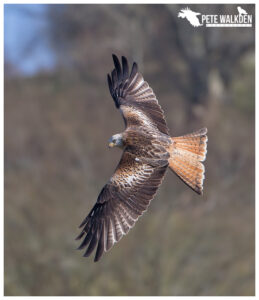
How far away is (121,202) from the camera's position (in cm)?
546

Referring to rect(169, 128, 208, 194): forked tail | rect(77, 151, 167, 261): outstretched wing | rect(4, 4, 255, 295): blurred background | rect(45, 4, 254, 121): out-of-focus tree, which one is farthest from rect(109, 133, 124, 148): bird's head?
Result: rect(45, 4, 254, 121): out-of-focus tree

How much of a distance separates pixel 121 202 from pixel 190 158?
70cm

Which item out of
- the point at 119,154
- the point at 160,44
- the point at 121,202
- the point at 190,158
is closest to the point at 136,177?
the point at 121,202

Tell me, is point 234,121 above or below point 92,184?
above

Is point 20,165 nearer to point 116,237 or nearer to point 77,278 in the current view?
point 77,278

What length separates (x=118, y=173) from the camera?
5.54 metres

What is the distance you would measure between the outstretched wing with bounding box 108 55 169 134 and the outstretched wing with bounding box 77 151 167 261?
0.54 metres

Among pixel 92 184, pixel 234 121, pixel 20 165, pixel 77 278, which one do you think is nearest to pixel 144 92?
pixel 77 278

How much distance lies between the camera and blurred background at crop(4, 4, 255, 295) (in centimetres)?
1688

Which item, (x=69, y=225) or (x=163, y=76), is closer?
(x=69, y=225)

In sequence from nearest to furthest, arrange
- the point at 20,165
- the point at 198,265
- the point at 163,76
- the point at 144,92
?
the point at 144,92 < the point at 198,265 < the point at 20,165 < the point at 163,76

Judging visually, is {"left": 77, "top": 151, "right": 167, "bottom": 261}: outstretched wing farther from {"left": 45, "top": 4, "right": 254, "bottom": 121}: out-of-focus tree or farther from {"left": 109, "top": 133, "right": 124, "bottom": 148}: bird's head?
{"left": 45, "top": 4, "right": 254, "bottom": 121}: out-of-focus tree

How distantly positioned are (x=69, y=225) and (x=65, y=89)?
10.2 m

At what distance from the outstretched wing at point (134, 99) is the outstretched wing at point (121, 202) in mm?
538
